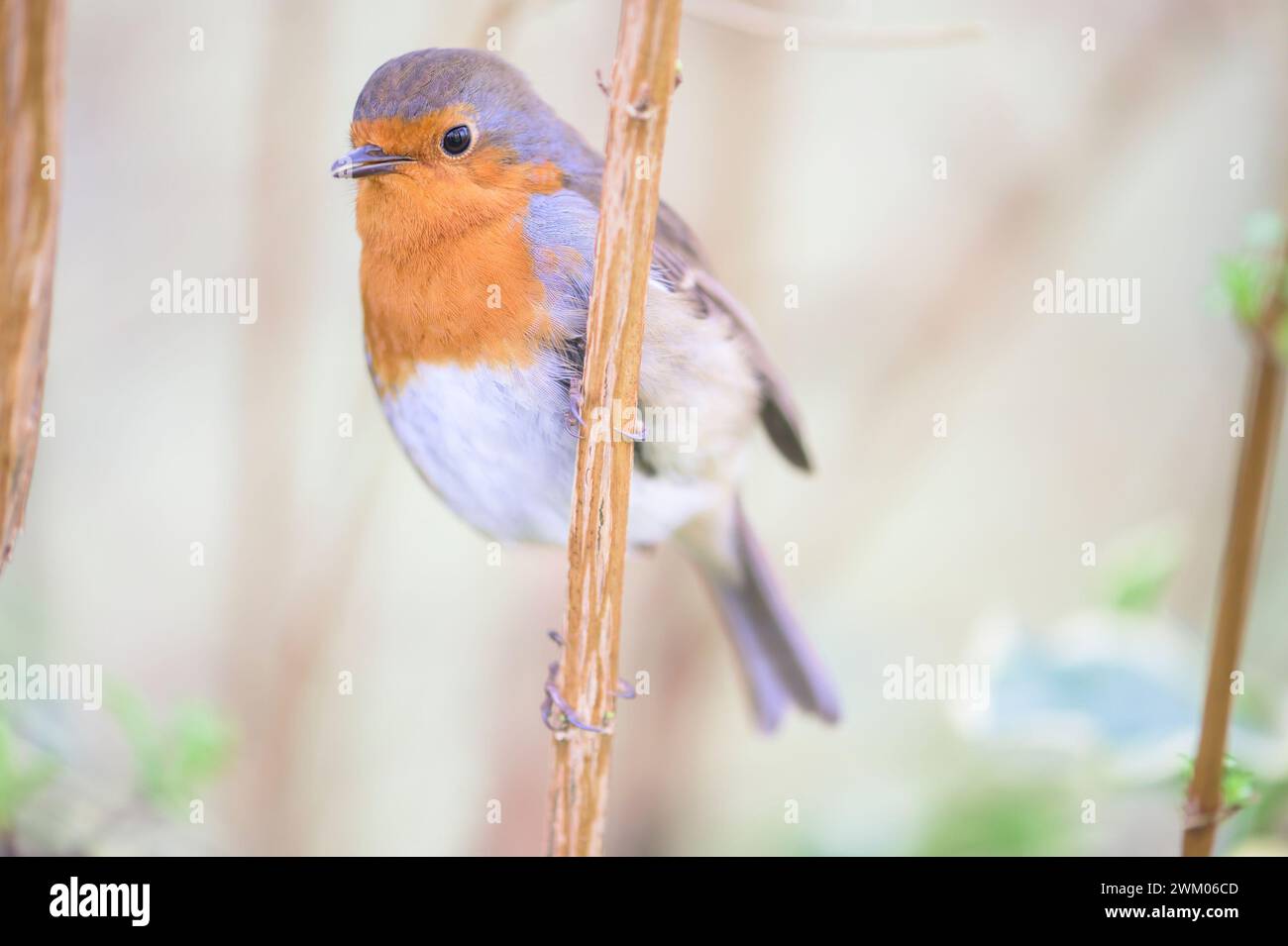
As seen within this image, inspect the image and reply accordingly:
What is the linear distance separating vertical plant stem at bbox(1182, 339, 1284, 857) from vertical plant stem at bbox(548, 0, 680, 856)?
0.71 m

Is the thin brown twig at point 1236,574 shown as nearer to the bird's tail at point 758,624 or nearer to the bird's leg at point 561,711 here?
the bird's leg at point 561,711

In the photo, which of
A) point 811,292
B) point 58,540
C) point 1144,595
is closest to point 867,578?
point 811,292

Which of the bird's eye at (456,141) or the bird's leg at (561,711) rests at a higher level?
the bird's eye at (456,141)

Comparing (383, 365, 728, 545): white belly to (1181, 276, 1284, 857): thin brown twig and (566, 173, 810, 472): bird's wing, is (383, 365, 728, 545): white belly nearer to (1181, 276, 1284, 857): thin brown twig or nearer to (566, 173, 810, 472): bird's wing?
(566, 173, 810, 472): bird's wing

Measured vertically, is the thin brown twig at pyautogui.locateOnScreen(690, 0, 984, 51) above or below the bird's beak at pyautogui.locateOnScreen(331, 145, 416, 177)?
above

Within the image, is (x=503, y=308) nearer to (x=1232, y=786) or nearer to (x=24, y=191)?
(x=24, y=191)

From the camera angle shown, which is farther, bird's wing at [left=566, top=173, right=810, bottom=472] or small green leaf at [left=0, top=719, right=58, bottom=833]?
bird's wing at [left=566, top=173, right=810, bottom=472]

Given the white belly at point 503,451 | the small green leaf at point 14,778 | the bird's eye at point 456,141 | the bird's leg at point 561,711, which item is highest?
the bird's eye at point 456,141

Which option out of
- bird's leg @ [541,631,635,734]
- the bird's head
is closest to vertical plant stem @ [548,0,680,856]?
bird's leg @ [541,631,635,734]

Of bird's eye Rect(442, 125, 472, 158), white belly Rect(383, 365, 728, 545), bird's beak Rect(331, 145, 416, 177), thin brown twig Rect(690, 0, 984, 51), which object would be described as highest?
thin brown twig Rect(690, 0, 984, 51)

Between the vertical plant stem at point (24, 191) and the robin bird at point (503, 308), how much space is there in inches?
18.1

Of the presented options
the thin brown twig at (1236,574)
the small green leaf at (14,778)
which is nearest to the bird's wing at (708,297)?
the thin brown twig at (1236,574)

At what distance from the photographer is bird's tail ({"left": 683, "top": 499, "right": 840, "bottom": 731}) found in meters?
2.61

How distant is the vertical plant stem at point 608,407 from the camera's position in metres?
1.30
